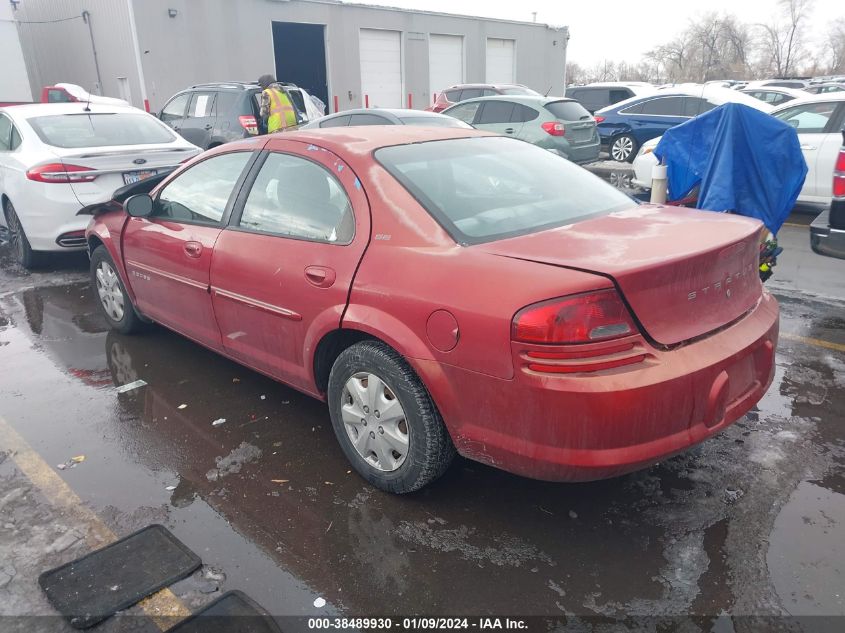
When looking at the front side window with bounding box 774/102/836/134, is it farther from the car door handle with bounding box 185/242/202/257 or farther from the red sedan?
the car door handle with bounding box 185/242/202/257

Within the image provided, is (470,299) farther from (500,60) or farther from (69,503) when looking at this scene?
(500,60)

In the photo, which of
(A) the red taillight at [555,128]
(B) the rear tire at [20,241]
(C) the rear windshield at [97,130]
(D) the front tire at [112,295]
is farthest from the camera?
(A) the red taillight at [555,128]

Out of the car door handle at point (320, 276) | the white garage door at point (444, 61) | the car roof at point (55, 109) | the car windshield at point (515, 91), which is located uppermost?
the white garage door at point (444, 61)

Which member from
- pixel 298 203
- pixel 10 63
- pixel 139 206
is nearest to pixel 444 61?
pixel 10 63

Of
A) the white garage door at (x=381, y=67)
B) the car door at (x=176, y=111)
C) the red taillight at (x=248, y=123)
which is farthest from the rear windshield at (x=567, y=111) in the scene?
the white garage door at (x=381, y=67)

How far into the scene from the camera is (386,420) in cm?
292

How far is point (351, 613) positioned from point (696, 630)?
3.94 ft

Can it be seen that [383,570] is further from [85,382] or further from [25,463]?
[85,382]

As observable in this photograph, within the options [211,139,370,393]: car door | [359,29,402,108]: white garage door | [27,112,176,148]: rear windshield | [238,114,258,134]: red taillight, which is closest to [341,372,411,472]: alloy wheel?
[211,139,370,393]: car door

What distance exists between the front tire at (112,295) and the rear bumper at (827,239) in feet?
16.6

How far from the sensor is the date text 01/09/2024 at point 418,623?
231 centimetres

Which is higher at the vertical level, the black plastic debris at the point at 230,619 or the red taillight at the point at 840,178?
the red taillight at the point at 840,178

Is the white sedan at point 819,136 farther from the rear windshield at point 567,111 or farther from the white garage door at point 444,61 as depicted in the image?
the white garage door at point 444,61

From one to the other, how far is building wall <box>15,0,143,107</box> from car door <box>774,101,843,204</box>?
57.8 feet
